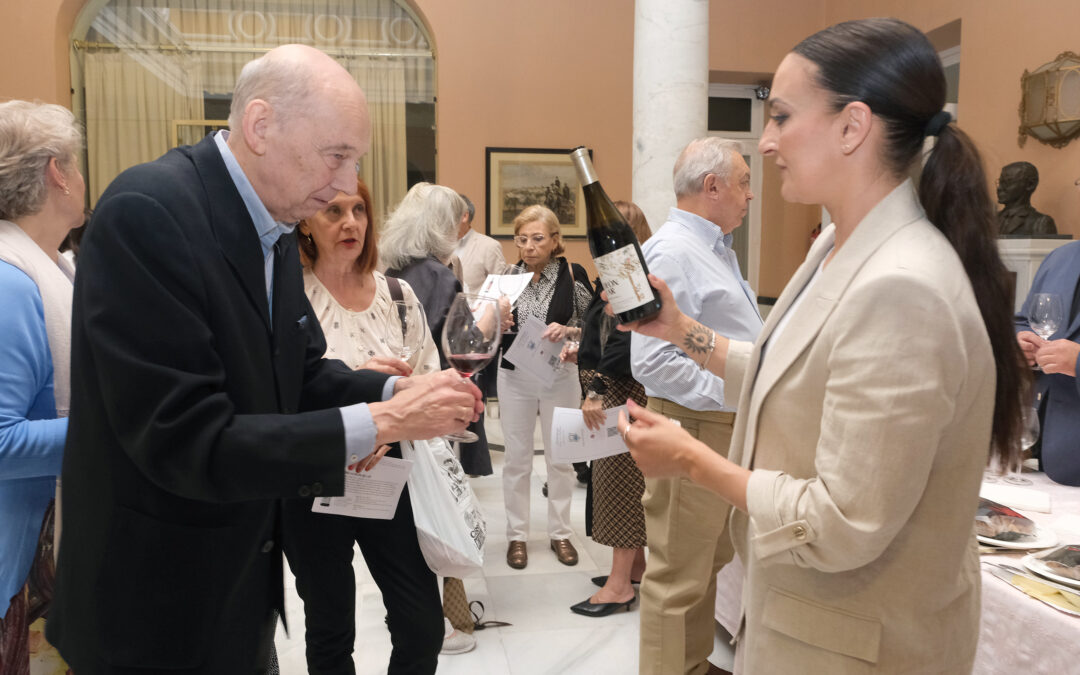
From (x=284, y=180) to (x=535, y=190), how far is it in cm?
720

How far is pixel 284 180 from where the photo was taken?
147 centimetres

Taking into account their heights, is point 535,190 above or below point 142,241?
above

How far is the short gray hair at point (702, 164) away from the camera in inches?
108

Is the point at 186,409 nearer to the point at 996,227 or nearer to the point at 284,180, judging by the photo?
the point at 284,180

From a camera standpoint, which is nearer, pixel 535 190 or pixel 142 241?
pixel 142 241

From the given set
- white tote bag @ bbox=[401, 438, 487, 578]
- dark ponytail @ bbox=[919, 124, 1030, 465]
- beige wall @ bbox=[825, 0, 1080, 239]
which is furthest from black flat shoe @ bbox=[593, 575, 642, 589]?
beige wall @ bbox=[825, 0, 1080, 239]

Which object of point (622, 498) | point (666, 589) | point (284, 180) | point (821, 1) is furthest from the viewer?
point (821, 1)

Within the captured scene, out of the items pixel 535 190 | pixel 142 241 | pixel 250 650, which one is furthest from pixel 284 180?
pixel 535 190

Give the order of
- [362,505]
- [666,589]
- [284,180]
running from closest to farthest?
[284,180]
[362,505]
[666,589]

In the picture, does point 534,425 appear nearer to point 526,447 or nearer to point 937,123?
point 526,447

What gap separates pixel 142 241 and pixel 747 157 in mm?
9043

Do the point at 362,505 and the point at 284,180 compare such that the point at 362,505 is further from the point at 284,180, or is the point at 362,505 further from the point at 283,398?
the point at 284,180

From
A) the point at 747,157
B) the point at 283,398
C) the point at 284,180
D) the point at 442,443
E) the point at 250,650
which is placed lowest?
the point at 250,650

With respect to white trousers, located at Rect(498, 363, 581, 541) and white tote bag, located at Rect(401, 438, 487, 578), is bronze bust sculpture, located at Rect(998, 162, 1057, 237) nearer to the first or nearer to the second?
white trousers, located at Rect(498, 363, 581, 541)
